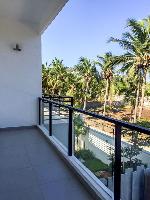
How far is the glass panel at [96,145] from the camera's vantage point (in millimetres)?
2435

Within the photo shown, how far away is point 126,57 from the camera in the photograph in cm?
1764

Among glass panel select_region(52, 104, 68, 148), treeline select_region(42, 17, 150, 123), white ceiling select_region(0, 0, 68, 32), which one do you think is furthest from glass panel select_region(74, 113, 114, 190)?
treeline select_region(42, 17, 150, 123)

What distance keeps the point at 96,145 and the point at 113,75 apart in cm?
2303

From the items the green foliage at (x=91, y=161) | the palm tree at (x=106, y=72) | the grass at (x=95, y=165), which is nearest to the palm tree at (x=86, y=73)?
the palm tree at (x=106, y=72)

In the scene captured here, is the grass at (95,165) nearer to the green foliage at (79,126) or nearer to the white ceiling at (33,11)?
the green foliage at (79,126)

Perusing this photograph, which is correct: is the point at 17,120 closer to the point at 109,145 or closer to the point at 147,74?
the point at 109,145

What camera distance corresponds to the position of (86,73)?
27516mm

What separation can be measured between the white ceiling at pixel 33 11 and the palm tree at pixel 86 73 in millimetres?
21298

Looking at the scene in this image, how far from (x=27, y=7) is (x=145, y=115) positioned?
61.9 ft

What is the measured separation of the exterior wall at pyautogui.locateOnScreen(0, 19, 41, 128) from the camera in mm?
5957

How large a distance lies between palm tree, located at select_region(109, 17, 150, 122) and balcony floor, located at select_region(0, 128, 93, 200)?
542 inches

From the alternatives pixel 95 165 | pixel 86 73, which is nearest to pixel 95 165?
pixel 95 165

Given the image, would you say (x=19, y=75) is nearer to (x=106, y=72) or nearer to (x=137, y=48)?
(x=137, y=48)

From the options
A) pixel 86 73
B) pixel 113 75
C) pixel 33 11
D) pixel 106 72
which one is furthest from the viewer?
pixel 86 73
